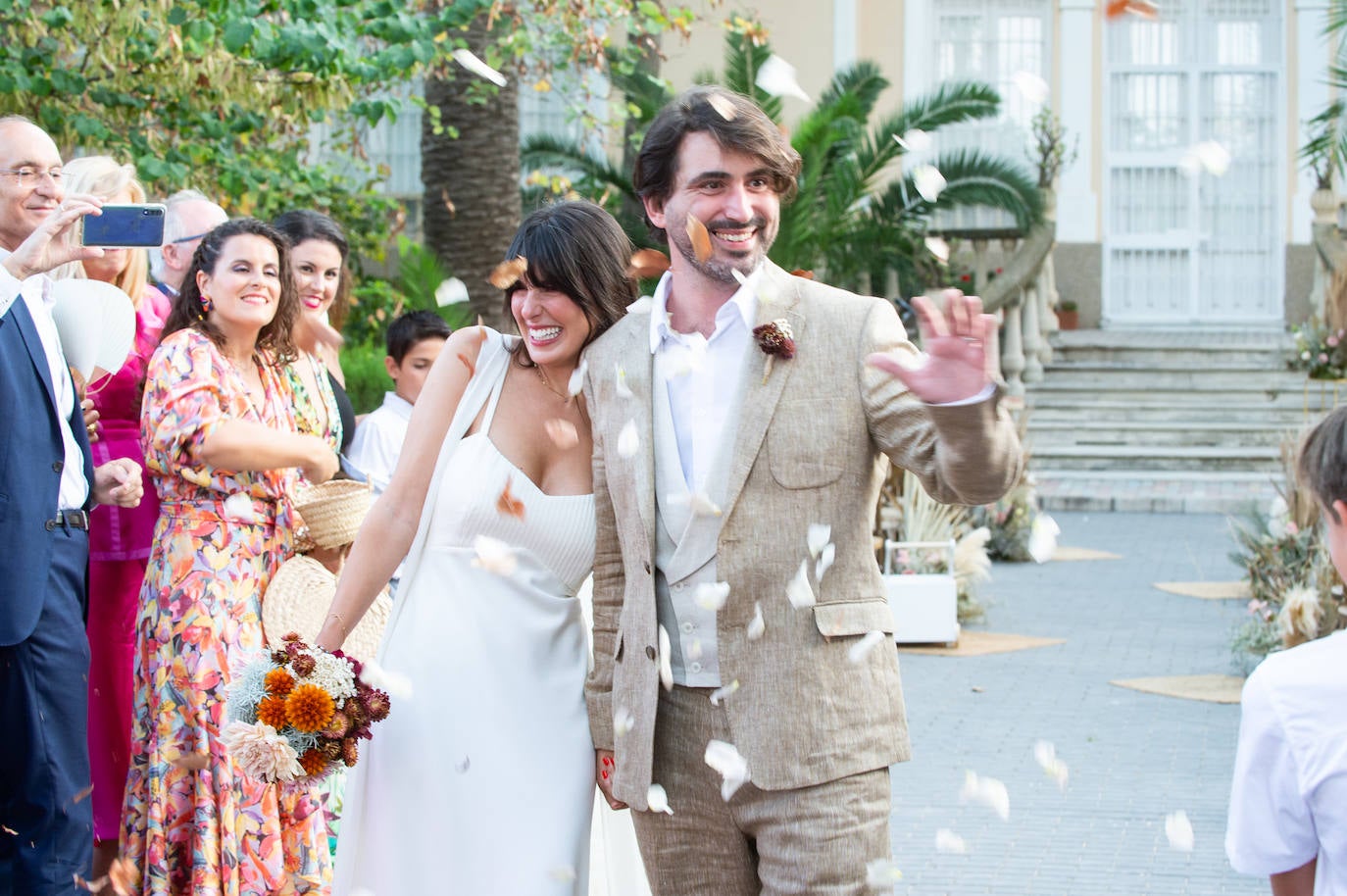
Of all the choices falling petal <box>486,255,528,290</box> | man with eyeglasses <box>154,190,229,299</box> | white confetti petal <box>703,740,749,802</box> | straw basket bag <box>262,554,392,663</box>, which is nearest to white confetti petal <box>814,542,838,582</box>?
white confetti petal <box>703,740,749,802</box>

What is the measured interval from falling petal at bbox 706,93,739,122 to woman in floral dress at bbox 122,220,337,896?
6.47 feet

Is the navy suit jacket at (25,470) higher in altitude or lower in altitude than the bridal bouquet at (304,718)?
higher

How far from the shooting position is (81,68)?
8.40 meters

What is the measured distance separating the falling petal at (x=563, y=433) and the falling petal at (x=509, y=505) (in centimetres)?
15

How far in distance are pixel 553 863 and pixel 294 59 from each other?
16.4 ft

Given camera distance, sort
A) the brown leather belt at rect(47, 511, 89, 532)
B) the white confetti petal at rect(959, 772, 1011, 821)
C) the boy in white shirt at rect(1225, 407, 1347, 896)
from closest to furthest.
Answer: the boy in white shirt at rect(1225, 407, 1347, 896)
the brown leather belt at rect(47, 511, 89, 532)
the white confetti petal at rect(959, 772, 1011, 821)

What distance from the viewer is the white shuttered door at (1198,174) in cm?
2267

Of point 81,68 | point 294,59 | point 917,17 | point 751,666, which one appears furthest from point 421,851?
point 917,17

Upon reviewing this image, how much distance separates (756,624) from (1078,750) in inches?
182

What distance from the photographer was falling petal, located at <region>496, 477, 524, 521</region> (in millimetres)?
3484

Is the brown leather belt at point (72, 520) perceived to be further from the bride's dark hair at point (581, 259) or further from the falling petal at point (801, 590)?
the falling petal at point (801, 590)

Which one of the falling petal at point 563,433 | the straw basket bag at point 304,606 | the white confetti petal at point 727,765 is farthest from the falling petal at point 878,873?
the straw basket bag at point 304,606

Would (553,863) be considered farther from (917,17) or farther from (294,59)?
(917,17)

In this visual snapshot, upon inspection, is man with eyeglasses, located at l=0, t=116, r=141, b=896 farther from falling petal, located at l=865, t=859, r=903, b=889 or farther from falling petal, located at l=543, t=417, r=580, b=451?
falling petal, located at l=865, t=859, r=903, b=889
